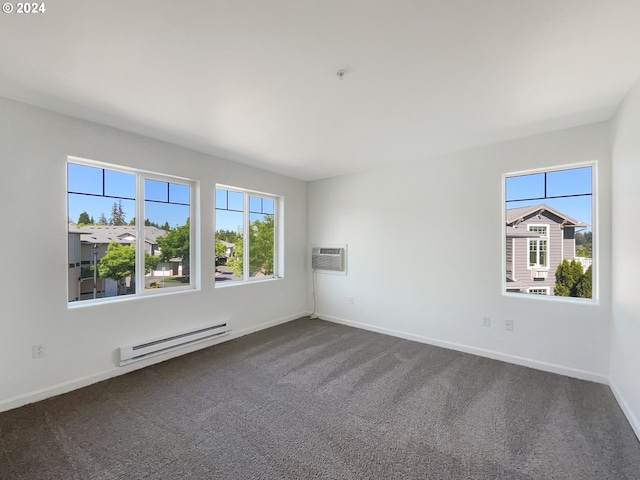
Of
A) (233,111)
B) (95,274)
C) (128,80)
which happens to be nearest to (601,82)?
(233,111)

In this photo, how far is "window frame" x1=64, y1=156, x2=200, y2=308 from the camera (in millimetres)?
2748

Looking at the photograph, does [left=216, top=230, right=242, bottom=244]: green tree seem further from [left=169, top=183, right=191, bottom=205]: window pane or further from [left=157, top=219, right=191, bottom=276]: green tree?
[left=169, top=183, right=191, bottom=205]: window pane

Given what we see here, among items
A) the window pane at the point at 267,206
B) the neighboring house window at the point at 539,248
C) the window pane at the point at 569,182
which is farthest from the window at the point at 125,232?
the window pane at the point at 569,182

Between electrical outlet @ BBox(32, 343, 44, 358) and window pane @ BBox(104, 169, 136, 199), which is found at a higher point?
window pane @ BBox(104, 169, 136, 199)

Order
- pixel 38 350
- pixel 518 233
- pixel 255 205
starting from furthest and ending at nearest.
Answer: pixel 255 205, pixel 518 233, pixel 38 350

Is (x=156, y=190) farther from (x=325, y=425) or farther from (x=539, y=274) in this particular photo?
(x=539, y=274)

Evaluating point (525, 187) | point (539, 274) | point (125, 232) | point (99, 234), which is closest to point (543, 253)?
point (539, 274)

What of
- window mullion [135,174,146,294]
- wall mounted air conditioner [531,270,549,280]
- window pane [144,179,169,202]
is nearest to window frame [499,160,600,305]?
wall mounted air conditioner [531,270,549,280]

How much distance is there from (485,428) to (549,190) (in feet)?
8.33

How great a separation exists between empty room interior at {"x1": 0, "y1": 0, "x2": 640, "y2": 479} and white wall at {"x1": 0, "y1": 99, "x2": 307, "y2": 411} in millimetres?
16

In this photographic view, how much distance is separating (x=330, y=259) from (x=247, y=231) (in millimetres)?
1468

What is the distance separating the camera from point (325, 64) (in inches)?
72.0

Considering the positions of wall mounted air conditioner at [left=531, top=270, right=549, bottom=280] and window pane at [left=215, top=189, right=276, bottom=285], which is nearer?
wall mounted air conditioner at [left=531, top=270, right=549, bottom=280]

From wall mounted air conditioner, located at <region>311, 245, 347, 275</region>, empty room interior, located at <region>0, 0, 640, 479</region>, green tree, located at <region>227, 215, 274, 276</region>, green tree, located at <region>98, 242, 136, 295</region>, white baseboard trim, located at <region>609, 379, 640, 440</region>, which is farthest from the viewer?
wall mounted air conditioner, located at <region>311, 245, 347, 275</region>
